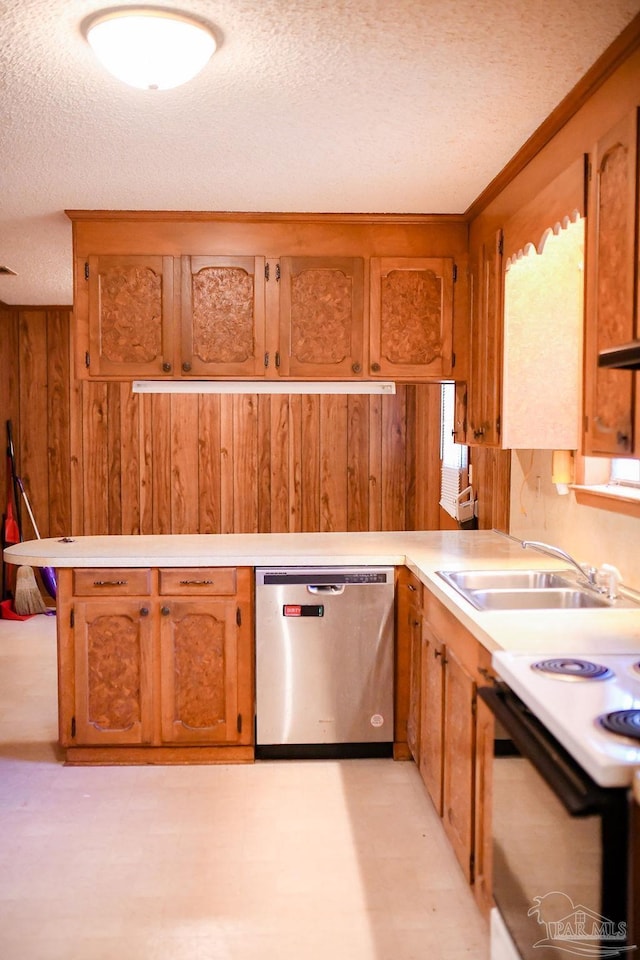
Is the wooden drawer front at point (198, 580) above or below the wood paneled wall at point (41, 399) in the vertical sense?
below

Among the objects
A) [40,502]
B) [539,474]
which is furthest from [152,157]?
[40,502]

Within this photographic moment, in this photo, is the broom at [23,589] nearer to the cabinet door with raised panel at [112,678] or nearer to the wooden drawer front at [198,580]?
the cabinet door with raised panel at [112,678]

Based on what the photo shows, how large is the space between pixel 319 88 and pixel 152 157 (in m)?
0.82

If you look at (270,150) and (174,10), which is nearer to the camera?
(174,10)

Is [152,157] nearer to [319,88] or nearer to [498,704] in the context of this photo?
[319,88]

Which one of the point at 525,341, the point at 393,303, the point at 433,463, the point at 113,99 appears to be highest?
the point at 113,99

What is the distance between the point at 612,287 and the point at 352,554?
1.66 m

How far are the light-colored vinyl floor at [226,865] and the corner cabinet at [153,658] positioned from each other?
0.55 feet

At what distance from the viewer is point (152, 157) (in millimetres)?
2781

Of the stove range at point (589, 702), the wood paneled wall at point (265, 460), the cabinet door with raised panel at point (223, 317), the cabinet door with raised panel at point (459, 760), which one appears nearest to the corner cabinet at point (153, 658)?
the cabinet door with raised panel at point (223, 317)

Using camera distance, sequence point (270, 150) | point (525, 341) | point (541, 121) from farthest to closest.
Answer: point (525, 341) → point (270, 150) → point (541, 121)

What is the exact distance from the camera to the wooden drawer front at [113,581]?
3.29m

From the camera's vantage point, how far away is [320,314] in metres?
3.53

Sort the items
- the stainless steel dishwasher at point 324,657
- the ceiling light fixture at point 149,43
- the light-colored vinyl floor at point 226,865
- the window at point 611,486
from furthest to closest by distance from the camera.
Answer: the stainless steel dishwasher at point 324,657 < the window at point 611,486 < the light-colored vinyl floor at point 226,865 < the ceiling light fixture at point 149,43
